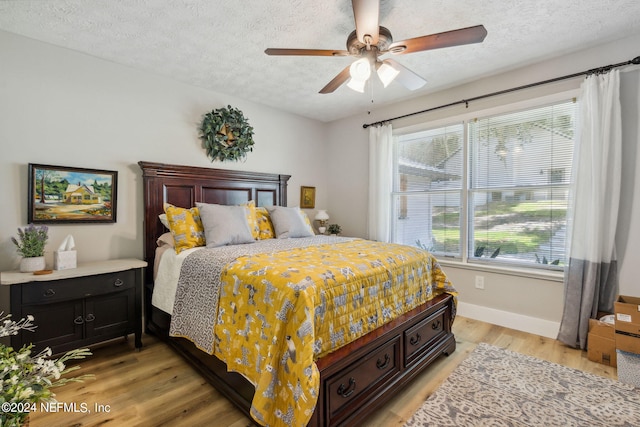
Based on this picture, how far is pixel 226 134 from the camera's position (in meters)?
3.55

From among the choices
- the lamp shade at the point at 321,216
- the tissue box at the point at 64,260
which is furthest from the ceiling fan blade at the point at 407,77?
the tissue box at the point at 64,260

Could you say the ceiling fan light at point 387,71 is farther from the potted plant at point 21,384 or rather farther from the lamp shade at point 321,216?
the lamp shade at point 321,216

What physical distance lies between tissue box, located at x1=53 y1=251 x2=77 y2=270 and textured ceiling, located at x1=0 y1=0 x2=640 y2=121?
1.76 meters

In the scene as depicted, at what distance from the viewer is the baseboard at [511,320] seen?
2817 millimetres

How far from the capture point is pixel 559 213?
285 cm

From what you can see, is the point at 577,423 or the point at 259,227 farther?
the point at 259,227

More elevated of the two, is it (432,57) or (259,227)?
(432,57)

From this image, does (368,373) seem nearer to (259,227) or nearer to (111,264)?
(259,227)

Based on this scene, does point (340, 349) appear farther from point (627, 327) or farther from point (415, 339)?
point (627, 327)

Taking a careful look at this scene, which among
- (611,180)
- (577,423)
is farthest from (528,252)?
(577,423)

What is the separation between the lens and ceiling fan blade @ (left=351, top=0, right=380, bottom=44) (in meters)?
1.58

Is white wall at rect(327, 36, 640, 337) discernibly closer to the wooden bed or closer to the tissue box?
the wooden bed

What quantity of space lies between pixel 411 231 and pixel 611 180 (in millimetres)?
1993

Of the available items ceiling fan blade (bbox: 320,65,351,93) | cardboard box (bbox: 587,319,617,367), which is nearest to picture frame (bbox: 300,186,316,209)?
ceiling fan blade (bbox: 320,65,351,93)
